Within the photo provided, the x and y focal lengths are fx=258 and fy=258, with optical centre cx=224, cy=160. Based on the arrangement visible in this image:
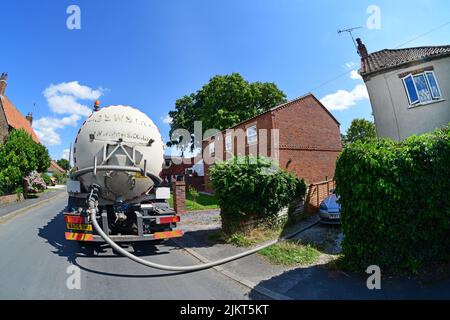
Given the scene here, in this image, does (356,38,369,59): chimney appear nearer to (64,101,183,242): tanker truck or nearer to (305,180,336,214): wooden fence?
(305,180,336,214): wooden fence

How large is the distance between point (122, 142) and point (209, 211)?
299 inches

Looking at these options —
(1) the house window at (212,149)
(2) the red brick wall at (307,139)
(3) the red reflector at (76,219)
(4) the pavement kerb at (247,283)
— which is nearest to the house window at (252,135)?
(2) the red brick wall at (307,139)

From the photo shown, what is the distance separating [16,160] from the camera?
20.2 m

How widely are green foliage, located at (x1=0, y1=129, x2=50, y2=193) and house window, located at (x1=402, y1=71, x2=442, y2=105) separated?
25567 millimetres

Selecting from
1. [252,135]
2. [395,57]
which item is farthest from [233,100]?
[395,57]

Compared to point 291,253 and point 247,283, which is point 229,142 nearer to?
point 291,253

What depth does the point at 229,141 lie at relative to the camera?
70.2ft

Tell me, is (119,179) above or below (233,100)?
below

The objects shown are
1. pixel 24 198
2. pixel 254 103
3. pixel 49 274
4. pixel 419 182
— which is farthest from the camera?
pixel 254 103

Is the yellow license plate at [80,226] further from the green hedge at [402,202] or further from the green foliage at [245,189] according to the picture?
the green hedge at [402,202]

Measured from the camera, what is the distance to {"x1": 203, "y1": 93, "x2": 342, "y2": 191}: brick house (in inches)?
653

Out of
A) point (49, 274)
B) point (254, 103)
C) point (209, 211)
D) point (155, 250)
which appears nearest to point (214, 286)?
point (155, 250)

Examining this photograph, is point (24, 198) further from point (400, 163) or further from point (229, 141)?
point (400, 163)

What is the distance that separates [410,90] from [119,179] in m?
13.0
